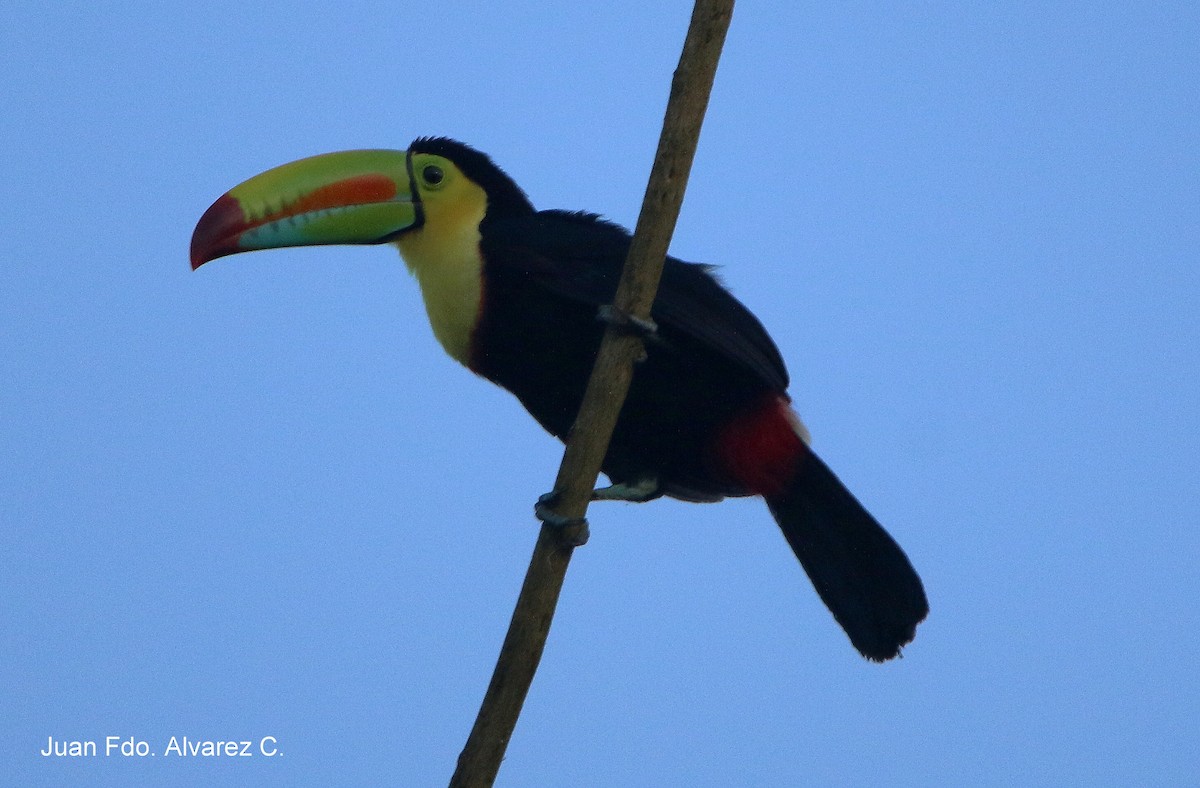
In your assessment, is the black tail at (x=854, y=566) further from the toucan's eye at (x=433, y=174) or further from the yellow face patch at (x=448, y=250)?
the toucan's eye at (x=433, y=174)

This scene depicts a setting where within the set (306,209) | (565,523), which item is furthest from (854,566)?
(306,209)

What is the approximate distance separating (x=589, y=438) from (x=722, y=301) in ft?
2.67

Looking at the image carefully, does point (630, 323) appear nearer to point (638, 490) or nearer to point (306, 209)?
point (638, 490)

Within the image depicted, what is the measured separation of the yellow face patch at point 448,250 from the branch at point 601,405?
0.81m

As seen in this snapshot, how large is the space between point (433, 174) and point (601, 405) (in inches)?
49.5

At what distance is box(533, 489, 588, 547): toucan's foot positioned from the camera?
3.04 m

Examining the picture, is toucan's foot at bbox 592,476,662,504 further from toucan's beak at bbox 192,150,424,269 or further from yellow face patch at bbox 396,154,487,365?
toucan's beak at bbox 192,150,424,269

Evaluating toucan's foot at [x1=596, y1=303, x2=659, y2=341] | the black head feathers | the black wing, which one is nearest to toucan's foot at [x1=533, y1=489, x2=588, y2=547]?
toucan's foot at [x1=596, y1=303, x2=659, y2=341]

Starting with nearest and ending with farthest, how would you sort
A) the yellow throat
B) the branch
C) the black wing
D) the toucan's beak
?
the branch
the black wing
the yellow throat
the toucan's beak

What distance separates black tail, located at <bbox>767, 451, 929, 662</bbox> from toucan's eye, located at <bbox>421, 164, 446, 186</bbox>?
1.27m

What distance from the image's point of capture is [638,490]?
3877 mm

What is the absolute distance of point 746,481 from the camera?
149 inches

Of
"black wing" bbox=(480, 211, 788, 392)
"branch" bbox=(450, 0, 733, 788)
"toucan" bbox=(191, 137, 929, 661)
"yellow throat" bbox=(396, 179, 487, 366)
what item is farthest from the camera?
"yellow throat" bbox=(396, 179, 487, 366)

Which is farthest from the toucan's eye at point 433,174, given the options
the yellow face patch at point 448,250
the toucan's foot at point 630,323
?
the toucan's foot at point 630,323
